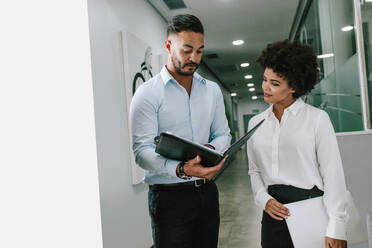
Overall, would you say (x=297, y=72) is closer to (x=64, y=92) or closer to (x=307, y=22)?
(x=64, y=92)

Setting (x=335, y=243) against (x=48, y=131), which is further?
(x=48, y=131)

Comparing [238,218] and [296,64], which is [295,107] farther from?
[238,218]

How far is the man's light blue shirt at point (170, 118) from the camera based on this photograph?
129 cm

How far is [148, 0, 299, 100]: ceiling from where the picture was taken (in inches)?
172

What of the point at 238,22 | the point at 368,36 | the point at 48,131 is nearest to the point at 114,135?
the point at 48,131

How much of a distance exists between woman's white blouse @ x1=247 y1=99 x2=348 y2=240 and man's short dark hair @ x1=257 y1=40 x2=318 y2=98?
8 cm

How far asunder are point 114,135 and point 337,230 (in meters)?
2.05

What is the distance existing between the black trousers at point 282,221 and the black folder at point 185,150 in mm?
351

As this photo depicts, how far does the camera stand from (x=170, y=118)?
4.56 ft

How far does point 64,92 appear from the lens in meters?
2.49

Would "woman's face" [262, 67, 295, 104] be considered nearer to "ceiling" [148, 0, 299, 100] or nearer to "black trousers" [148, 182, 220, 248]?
"black trousers" [148, 182, 220, 248]

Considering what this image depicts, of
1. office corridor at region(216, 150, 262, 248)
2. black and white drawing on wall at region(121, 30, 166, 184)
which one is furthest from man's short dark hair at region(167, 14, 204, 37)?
office corridor at region(216, 150, 262, 248)

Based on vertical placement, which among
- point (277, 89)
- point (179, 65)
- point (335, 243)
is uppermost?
point (179, 65)

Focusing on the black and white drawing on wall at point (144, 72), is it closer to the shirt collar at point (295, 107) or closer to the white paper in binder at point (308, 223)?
the shirt collar at point (295, 107)
